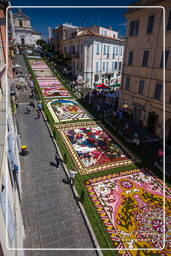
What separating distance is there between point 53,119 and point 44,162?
8.93 metres

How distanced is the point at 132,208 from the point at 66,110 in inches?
685

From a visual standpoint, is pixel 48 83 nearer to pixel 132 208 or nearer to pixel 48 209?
pixel 48 209

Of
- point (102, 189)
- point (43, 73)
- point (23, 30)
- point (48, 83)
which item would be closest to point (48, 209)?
point (102, 189)

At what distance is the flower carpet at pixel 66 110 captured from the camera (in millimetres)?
21669

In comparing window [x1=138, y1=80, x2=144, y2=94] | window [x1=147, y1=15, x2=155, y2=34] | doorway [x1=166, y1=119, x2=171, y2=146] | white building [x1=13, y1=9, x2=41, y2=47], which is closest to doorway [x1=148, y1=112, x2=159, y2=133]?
doorway [x1=166, y1=119, x2=171, y2=146]

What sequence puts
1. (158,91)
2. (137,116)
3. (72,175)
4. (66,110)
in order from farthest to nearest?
1. (66,110)
2. (137,116)
3. (158,91)
4. (72,175)

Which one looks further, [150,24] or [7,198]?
[150,24]

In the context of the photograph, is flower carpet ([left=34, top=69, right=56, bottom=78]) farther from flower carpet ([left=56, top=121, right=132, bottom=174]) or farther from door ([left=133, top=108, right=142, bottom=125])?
door ([left=133, top=108, right=142, bottom=125])

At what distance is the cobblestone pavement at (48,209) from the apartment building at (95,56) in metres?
28.5

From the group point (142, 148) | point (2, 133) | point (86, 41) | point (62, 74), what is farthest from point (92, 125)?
point (62, 74)

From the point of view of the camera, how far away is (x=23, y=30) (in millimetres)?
72312

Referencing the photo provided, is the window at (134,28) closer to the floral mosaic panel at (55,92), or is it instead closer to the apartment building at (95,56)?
the floral mosaic panel at (55,92)

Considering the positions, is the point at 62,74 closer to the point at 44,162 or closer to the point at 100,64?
the point at 100,64

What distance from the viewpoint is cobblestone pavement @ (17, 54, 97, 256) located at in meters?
7.61
